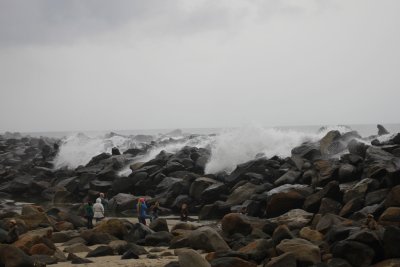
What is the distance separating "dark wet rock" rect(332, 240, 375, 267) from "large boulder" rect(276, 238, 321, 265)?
0.38 metres

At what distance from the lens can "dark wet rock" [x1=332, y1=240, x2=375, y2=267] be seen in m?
9.49

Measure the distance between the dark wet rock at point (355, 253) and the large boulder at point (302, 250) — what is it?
383 mm

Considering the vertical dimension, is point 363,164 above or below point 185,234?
above

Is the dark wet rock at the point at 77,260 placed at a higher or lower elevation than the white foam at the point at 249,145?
lower

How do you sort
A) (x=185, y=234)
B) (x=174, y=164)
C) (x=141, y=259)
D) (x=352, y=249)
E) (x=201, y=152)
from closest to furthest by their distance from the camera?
(x=352, y=249) → (x=141, y=259) → (x=185, y=234) → (x=174, y=164) → (x=201, y=152)

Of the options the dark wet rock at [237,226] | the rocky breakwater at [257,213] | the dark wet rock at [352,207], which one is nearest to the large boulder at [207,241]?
the rocky breakwater at [257,213]

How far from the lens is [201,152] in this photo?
91.8ft

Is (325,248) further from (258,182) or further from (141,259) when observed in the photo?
(258,182)

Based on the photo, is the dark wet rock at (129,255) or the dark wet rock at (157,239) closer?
the dark wet rock at (129,255)

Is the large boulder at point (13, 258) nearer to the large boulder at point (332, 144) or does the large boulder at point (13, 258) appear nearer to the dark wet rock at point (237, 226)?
the dark wet rock at point (237, 226)

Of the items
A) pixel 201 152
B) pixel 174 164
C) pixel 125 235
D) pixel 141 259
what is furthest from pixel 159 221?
pixel 201 152

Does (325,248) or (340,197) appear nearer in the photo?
(325,248)

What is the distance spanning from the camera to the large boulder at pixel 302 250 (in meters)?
9.90

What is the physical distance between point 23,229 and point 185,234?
175 inches
